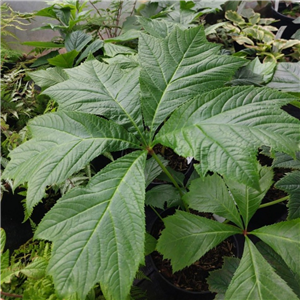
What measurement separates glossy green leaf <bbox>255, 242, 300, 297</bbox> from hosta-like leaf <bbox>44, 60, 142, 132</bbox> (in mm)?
551

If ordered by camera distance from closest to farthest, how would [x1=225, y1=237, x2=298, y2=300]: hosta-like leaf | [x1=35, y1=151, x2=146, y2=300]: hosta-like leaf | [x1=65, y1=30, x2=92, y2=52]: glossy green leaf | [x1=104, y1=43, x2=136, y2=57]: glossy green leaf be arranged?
1. [x1=35, y1=151, x2=146, y2=300]: hosta-like leaf
2. [x1=225, y1=237, x2=298, y2=300]: hosta-like leaf
3. [x1=104, y1=43, x2=136, y2=57]: glossy green leaf
4. [x1=65, y1=30, x2=92, y2=52]: glossy green leaf

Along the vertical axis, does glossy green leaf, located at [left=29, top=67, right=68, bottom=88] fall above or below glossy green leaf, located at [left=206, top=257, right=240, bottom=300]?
above

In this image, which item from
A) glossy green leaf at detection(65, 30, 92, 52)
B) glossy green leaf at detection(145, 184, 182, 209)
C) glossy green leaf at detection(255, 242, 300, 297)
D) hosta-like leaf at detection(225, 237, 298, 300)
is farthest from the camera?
glossy green leaf at detection(65, 30, 92, 52)

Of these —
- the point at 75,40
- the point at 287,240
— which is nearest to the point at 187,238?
the point at 287,240

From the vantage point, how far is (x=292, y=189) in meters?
0.82

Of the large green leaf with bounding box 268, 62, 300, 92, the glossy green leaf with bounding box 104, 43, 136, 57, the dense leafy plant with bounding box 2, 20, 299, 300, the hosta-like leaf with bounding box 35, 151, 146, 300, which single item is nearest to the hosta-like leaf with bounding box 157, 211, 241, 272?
the dense leafy plant with bounding box 2, 20, 299, 300

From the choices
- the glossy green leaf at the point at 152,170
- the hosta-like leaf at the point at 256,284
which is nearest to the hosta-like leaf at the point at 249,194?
the hosta-like leaf at the point at 256,284

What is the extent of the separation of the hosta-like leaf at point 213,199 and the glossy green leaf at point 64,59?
2.39ft

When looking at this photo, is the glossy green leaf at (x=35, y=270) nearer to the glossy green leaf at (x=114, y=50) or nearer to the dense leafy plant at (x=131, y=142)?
the dense leafy plant at (x=131, y=142)

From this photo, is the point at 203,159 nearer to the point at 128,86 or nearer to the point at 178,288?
the point at 128,86

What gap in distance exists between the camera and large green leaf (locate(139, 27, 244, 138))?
72cm

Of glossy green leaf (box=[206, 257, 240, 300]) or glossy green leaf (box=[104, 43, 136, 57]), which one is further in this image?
glossy green leaf (box=[104, 43, 136, 57])

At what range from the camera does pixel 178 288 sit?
96 cm

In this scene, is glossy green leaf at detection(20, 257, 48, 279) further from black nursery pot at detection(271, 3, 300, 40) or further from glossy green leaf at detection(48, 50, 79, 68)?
black nursery pot at detection(271, 3, 300, 40)
